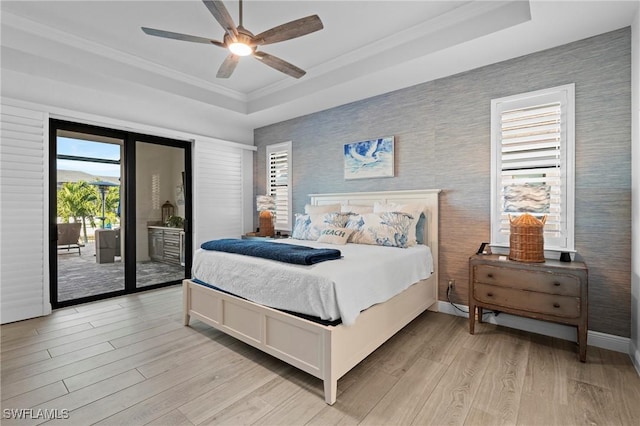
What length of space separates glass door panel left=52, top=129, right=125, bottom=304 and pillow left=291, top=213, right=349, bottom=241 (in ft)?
8.03

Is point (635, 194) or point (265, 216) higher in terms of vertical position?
point (635, 194)

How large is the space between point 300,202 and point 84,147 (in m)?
2.91

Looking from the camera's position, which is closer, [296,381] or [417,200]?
[296,381]

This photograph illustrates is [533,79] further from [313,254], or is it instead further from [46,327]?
[46,327]

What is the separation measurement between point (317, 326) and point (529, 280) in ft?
5.96

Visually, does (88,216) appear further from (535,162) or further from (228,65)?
(535,162)

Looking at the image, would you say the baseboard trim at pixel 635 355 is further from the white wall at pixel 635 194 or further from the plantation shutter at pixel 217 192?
the plantation shutter at pixel 217 192

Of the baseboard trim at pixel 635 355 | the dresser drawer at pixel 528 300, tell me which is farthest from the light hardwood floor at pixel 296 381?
the dresser drawer at pixel 528 300

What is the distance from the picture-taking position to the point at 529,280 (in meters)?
2.42

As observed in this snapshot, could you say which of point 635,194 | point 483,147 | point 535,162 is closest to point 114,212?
point 483,147

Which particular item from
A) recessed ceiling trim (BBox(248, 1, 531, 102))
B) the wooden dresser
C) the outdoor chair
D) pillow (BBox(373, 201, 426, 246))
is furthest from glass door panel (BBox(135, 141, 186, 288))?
the wooden dresser

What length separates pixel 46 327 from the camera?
114 inches

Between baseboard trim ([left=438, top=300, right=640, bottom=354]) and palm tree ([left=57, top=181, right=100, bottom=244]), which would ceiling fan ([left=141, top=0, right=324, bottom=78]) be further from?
baseboard trim ([left=438, top=300, right=640, bottom=354])

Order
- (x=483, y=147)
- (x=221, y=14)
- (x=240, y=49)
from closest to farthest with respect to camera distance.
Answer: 1. (x=221, y=14)
2. (x=240, y=49)
3. (x=483, y=147)
